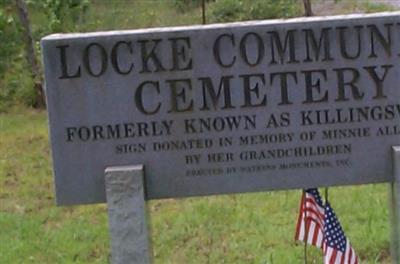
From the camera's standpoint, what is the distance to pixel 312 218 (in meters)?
4.37

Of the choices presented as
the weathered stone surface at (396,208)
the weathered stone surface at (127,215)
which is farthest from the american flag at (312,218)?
the weathered stone surface at (127,215)

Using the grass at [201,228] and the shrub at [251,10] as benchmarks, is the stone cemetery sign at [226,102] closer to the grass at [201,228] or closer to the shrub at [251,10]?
the grass at [201,228]

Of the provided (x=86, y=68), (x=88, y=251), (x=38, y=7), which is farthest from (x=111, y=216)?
(x=38, y=7)

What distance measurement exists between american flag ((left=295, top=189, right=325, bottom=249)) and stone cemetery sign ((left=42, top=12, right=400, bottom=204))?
1.13ft

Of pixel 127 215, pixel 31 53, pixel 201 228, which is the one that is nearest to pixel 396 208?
pixel 127 215

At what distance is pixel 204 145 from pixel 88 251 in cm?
214

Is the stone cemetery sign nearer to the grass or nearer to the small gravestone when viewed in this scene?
the small gravestone

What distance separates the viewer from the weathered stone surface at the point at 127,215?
390 cm

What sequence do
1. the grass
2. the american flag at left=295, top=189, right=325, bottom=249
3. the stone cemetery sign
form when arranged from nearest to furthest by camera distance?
the stone cemetery sign < the american flag at left=295, top=189, right=325, bottom=249 < the grass

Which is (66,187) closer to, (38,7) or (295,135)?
(295,135)

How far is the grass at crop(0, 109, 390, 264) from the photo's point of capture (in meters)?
5.66

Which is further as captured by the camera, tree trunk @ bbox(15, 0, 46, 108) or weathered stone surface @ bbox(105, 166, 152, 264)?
tree trunk @ bbox(15, 0, 46, 108)

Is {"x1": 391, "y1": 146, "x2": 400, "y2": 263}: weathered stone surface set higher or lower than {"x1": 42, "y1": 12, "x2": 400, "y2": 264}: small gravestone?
lower

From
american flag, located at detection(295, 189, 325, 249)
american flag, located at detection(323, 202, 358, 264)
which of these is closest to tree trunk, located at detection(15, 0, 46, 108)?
american flag, located at detection(295, 189, 325, 249)
